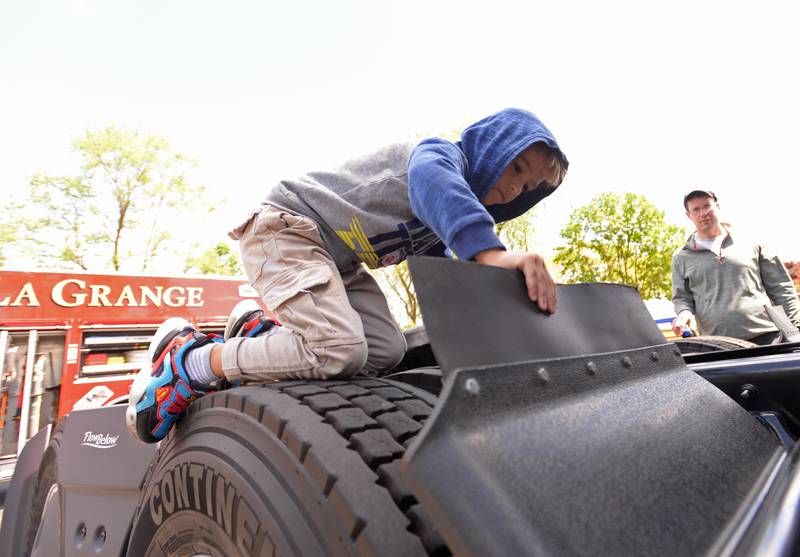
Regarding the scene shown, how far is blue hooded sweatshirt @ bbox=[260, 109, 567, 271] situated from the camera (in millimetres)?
1251

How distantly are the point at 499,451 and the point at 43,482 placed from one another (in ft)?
7.99

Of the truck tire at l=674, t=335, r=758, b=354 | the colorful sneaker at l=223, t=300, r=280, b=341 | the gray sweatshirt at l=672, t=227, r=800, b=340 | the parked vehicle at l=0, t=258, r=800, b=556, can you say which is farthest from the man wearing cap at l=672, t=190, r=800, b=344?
the colorful sneaker at l=223, t=300, r=280, b=341

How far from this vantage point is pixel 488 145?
145cm

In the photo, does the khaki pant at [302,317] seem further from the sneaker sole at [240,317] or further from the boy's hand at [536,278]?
the boy's hand at [536,278]

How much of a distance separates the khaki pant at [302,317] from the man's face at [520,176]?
563mm

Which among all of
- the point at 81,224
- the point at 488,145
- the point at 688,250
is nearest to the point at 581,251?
the point at 688,250

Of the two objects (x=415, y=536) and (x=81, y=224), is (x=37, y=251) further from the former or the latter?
(x=415, y=536)

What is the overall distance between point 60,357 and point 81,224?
2134cm

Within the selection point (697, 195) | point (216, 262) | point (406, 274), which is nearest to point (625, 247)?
point (406, 274)

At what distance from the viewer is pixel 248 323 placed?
1894mm

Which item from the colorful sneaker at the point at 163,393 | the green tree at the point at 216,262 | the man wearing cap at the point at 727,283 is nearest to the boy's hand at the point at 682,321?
the man wearing cap at the point at 727,283

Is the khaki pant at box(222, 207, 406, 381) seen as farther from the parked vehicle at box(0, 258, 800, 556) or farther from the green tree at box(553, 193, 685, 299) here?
the green tree at box(553, 193, 685, 299)

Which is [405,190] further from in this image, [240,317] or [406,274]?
[406,274]

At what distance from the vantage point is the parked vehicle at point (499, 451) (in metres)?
0.58
